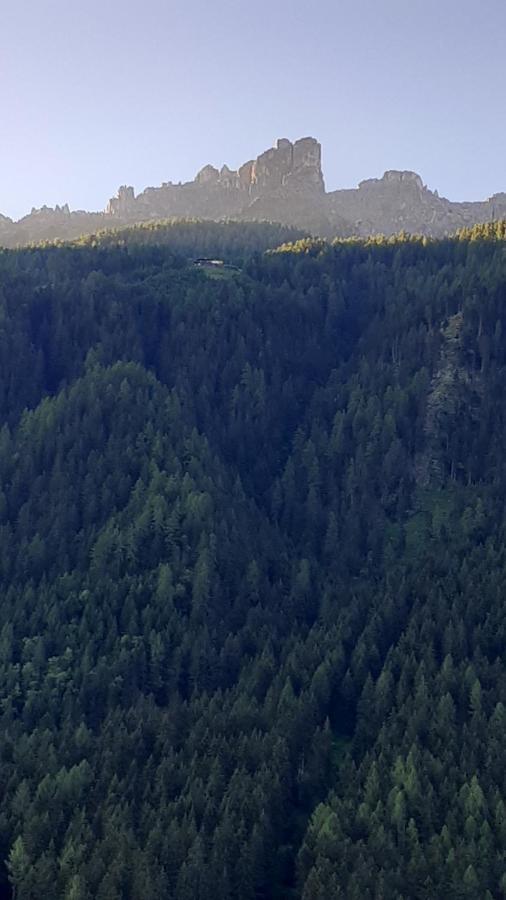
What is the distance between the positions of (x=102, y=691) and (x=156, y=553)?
3667 centimetres

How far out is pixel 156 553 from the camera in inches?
7136

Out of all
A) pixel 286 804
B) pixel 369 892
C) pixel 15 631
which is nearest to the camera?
pixel 369 892

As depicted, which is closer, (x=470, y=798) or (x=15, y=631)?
(x=470, y=798)

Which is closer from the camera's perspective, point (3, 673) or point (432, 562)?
point (3, 673)

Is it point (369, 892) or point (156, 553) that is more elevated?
point (156, 553)

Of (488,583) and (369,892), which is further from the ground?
(488,583)

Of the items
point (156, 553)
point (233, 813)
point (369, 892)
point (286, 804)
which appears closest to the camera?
point (369, 892)

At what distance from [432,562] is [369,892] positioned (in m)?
81.8

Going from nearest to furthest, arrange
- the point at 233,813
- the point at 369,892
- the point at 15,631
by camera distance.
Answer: the point at 369,892, the point at 233,813, the point at 15,631

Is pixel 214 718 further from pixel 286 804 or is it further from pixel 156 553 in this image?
pixel 156 553

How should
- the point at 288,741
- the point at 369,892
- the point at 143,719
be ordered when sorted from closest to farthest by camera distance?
the point at 369,892, the point at 288,741, the point at 143,719

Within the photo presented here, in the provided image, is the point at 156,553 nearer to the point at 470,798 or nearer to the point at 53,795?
the point at 53,795

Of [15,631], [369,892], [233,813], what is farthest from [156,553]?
[369,892]

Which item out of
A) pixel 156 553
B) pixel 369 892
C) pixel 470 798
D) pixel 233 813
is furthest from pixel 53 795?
pixel 156 553
